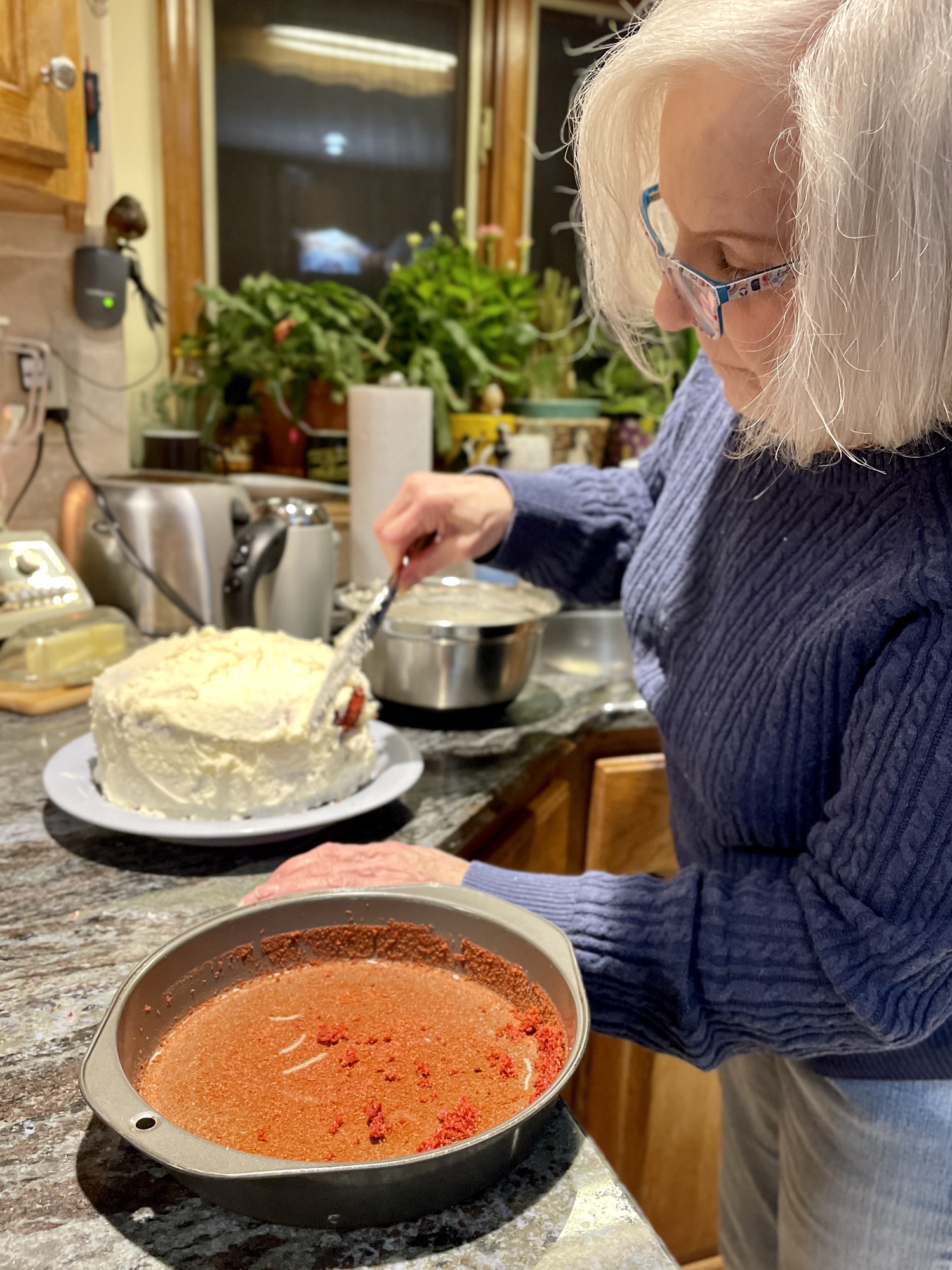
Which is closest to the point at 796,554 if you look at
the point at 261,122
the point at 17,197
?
the point at 17,197

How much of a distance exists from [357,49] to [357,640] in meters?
2.02

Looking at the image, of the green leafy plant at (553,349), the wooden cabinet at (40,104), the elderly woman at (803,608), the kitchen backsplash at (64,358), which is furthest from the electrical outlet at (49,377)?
the elderly woman at (803,608)

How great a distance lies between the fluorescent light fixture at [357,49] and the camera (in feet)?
7.91

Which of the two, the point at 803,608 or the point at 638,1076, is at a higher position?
the point at 803,608

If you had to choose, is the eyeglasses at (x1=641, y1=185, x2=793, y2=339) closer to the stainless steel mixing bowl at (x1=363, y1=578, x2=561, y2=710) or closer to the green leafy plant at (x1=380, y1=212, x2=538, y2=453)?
the stainless steel mixing bowl at (x1=363, y1=578, x2=561, y2=710)

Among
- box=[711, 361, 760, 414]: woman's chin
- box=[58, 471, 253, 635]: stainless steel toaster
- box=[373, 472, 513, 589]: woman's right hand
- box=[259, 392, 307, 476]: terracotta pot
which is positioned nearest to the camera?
box=[711, 361, 760, 414]: woman's chin

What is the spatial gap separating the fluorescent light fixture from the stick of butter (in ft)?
5.52

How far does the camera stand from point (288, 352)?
7.43ft

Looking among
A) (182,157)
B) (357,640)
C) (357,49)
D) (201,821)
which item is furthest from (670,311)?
(357,49)

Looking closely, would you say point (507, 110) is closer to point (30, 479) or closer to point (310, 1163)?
point (30, 479)

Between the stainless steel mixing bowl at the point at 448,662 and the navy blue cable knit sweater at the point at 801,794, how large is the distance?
421mm

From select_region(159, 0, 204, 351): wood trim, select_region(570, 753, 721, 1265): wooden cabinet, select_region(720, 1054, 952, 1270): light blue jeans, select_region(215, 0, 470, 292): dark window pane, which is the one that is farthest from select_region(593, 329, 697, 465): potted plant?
select_region(720, 1054, 952, 1270): light blue jeans

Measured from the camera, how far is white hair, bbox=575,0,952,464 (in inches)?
21.4

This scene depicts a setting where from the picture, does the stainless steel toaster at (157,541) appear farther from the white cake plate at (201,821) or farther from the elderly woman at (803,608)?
the elderly woman at (803,608)
